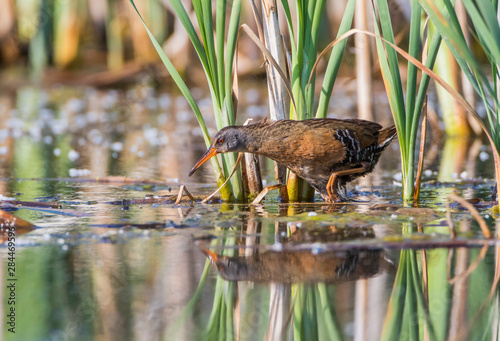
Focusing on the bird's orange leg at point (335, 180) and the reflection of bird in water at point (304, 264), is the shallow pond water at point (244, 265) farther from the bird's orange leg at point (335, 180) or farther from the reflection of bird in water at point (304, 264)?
the bird's orange leg at point (335, 180)

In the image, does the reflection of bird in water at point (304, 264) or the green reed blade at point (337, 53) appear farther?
the green reed blade at point (337, 53)

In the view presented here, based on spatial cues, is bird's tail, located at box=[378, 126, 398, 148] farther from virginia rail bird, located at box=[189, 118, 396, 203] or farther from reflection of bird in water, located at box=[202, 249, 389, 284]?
reflection of bird in water, located at box=[202, 249, 389, 284]

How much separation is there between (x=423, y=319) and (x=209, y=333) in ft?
2.41

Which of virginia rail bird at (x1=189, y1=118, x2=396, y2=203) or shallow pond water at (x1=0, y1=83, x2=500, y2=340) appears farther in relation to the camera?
virginia rail bird at (x1=189, y1=118, x2=396, y2=203)

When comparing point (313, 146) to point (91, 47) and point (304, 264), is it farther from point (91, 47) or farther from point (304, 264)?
point (91, 47)

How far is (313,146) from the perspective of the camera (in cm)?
446

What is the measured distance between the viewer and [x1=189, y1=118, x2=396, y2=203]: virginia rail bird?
4.47 m

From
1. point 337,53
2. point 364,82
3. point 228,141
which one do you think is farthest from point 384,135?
point 364,82

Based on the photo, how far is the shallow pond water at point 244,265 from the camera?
2.52m

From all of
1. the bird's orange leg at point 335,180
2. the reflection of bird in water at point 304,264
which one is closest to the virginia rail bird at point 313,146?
the bird's orange leg at point 335,180

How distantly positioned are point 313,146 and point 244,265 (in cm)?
147

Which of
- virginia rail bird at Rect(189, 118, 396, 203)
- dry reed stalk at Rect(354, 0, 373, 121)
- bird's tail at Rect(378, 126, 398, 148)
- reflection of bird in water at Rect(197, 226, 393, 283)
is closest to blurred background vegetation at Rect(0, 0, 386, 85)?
dry reed stalk at Rect(354, 0, 373, 121)

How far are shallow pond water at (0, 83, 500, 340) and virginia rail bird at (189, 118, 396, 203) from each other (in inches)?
8.1

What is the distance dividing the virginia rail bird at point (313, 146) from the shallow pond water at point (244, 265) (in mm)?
206
